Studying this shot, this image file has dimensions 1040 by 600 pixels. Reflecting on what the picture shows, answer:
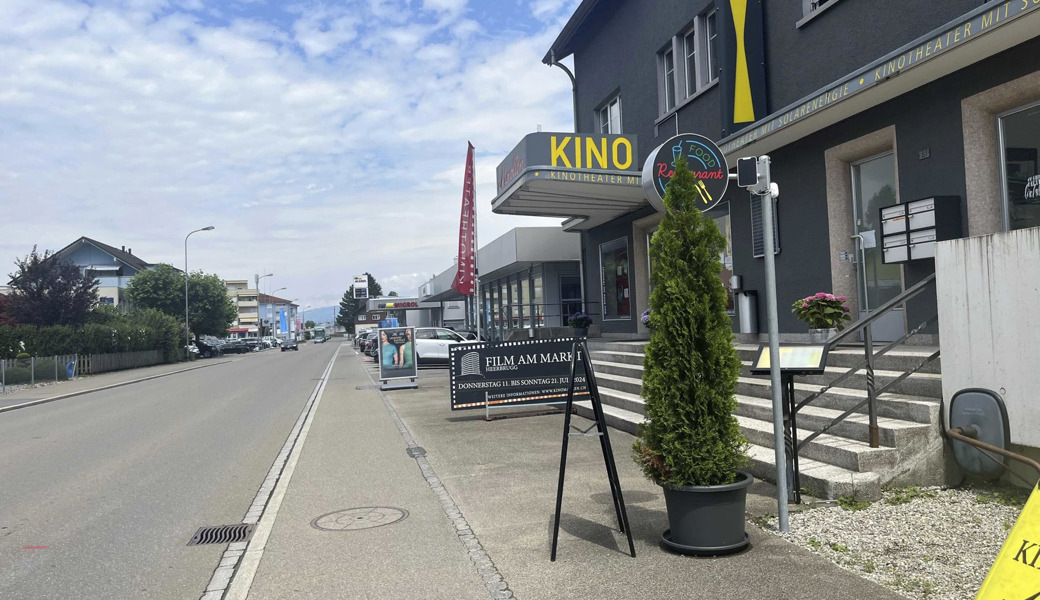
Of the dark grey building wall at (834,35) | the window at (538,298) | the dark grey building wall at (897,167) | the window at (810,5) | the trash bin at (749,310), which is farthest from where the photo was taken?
the window at (538,298)

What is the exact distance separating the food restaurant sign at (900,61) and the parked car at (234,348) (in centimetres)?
6396

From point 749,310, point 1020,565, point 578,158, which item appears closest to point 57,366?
point 578,158

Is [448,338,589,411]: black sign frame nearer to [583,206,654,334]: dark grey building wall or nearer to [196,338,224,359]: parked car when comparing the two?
[583,206,654,334]: dark grey building wall

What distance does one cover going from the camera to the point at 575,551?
5.25 meters

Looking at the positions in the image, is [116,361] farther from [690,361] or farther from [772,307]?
[772,307]

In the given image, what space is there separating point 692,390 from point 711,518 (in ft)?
2.76

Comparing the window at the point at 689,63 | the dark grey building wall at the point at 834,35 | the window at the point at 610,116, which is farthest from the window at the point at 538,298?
the dark grey building wall at the point at 834,35

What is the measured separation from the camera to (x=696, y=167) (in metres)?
8.35

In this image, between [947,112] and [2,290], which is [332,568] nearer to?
[947,112]

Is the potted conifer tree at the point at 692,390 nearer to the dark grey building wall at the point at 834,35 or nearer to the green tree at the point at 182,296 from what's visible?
the dark grey building wall at the point at 834,35

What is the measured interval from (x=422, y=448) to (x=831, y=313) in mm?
5600

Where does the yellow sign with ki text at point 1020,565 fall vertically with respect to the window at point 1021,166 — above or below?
below

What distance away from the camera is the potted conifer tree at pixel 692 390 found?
16.1ft

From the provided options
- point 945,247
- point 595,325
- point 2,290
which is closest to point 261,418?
point 595,325
